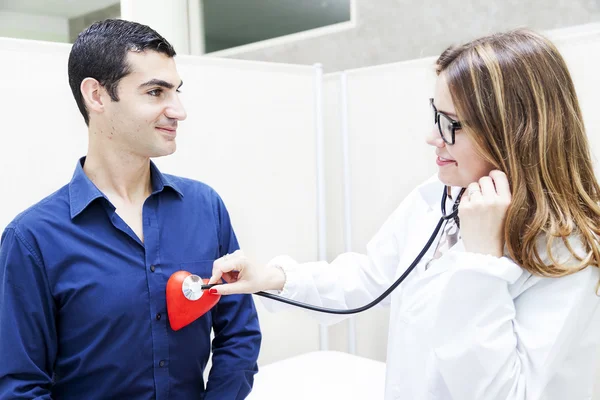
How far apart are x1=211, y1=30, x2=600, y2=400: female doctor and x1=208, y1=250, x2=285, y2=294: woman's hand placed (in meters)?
0.32

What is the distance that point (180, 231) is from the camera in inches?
52.0

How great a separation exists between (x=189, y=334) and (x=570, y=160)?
802 mm

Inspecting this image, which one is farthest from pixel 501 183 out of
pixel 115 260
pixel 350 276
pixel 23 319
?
pixel 23 319

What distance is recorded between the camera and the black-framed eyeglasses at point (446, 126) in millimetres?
1081

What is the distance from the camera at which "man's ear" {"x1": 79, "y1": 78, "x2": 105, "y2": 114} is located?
125cm

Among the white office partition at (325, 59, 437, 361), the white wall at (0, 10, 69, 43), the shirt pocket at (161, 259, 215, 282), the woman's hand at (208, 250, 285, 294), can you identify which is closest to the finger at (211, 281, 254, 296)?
the woman's hand at (208, 250, 285, 294)

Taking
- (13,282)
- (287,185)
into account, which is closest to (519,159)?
(13,282)

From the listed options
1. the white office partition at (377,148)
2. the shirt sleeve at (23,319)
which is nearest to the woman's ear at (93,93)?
the shirt sleeve at (23,319)

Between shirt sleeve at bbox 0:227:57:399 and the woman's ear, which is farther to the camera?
the woman's ear

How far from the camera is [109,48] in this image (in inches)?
48.6

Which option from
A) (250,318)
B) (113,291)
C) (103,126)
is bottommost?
(250,318)

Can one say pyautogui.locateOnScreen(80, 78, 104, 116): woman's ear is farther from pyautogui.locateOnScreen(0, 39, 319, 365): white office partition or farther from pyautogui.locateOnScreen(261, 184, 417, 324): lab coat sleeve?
pyautogui.locateOnScreen(261, 184, 417, 324): lab coat sleeve

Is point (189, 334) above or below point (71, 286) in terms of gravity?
below

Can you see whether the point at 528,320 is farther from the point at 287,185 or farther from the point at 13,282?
the point at 287,185
